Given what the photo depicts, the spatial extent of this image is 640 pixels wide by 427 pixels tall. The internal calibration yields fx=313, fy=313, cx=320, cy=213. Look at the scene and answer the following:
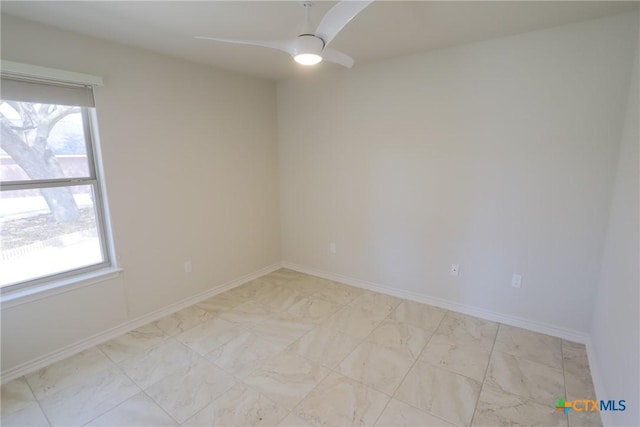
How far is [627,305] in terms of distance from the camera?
1.64m

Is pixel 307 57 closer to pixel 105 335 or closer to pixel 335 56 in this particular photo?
pixel 335 56

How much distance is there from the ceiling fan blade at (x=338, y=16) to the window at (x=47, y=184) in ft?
6.26

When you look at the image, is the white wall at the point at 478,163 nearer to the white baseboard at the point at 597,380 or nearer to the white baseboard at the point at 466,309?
the white baseboard at the point at 466,309

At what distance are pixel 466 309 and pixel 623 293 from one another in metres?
1.35

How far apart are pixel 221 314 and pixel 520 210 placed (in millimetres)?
2811

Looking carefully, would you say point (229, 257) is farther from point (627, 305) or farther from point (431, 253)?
point (627, 305)

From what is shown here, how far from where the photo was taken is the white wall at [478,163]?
2.27 metres

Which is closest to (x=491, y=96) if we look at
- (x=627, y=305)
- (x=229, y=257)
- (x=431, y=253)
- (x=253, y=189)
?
(x=431, y=253)

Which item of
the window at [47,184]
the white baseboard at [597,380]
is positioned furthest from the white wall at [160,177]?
the white baseboard at [597,380]

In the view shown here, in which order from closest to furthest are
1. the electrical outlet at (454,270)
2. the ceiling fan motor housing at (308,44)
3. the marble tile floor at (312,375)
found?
the ceiling fan motor housing at (308,44) < the marble tile floor at (312,375) < the electrical outlet at (454,270)

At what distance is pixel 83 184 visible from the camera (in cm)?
246

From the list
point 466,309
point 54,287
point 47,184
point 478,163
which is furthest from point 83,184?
point 466,309

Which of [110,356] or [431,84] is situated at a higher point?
[431,84]

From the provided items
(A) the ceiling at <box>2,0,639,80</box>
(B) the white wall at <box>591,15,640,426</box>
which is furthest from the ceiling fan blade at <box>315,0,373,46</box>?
(B) the white wall at <box>591,15,640,426</box>
